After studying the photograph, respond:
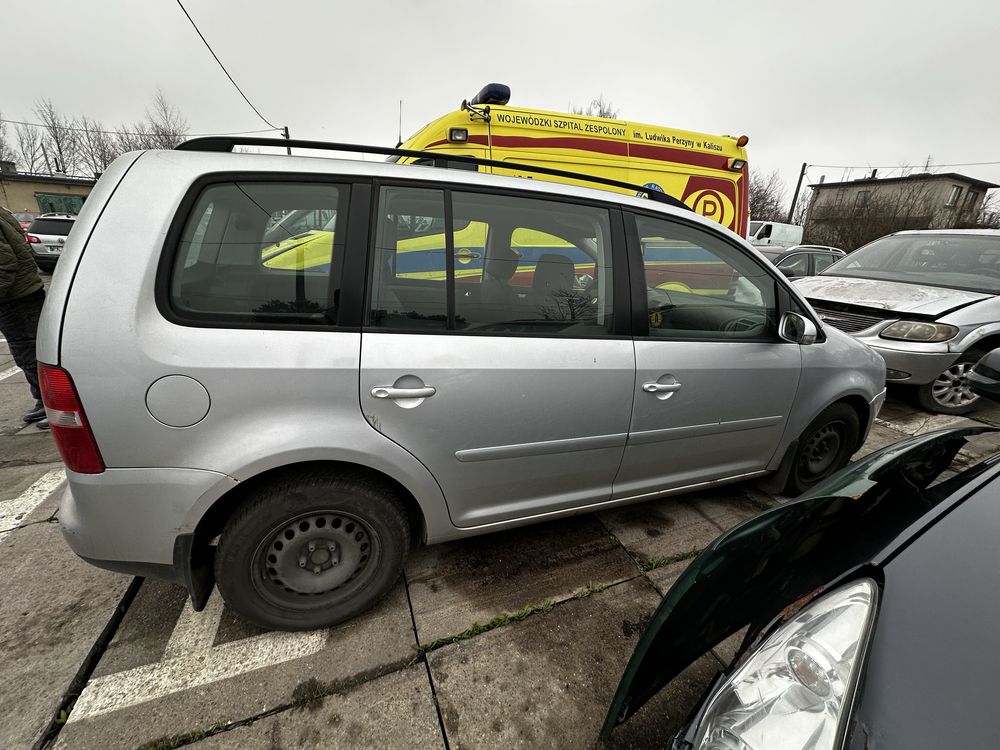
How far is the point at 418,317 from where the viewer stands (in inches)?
65.2

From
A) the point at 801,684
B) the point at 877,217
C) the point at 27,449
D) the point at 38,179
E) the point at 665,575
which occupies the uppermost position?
the point at 38,179

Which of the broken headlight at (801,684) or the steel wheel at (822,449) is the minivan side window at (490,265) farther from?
the steel wheel at (822,449)

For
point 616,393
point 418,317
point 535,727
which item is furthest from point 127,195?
point 535,727

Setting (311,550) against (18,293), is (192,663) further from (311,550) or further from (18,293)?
(18,293)

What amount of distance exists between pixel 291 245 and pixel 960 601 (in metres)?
2.10

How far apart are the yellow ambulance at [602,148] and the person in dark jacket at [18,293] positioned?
2979 mm

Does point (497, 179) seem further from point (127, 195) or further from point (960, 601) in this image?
point (960, 601)

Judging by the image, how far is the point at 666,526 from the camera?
258 cm

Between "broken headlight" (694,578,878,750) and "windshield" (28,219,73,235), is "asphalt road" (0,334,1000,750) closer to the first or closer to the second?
"broken headlight" (694,578,878,750)

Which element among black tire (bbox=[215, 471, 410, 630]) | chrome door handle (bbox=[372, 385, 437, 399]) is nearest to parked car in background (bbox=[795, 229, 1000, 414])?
chrome door handle (bbox=[372, 385, 437, 399])

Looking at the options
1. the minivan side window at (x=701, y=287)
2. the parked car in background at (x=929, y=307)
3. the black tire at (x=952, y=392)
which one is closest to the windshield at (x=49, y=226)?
the minivan side window at (x=701, y=287)

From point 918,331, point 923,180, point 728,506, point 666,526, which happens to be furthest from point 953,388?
point 923,180

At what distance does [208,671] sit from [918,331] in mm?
5840

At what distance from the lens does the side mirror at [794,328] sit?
2.23 meters
